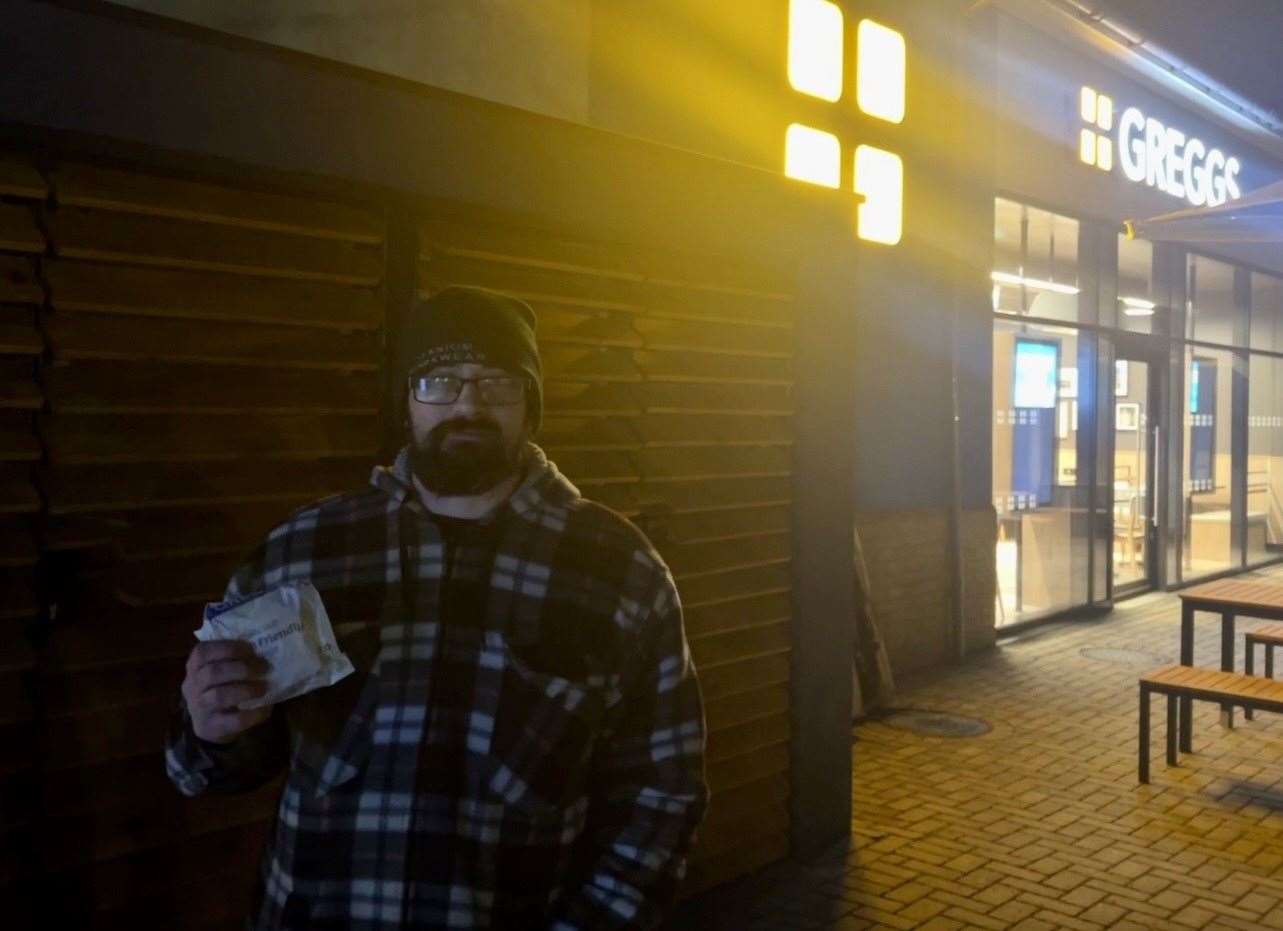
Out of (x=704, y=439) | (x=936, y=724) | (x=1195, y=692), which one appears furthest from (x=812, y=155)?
(x=1195, y=692)

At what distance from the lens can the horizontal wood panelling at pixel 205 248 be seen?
2.91 meters

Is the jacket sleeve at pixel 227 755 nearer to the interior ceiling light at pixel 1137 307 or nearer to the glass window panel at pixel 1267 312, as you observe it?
the interior ceiling light at pixel 1137 307

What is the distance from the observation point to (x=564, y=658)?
216 centimetres

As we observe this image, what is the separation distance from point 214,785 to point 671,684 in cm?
81

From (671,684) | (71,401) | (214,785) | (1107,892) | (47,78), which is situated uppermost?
(47,78)

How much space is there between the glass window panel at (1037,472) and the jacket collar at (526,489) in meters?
8.25

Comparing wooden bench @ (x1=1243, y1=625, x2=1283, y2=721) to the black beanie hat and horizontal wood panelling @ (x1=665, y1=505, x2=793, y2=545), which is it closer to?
horizontal wood panelling @ (x1=665, y1=505, x2=793, y2=545)

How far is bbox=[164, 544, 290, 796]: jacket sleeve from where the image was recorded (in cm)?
211

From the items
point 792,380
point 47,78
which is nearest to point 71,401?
point 47,78

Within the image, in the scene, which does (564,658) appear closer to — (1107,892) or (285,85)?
(285,85)

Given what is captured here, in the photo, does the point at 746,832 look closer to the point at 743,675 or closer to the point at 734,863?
the point at 734,863

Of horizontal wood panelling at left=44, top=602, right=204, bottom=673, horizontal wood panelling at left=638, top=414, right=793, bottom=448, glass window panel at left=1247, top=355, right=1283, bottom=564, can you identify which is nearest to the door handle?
glass window panel at left=1247, top=355, right=1283, bottom=564

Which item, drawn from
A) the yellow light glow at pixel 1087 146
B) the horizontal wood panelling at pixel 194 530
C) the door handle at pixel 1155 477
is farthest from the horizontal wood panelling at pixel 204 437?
the door handle at pixel 1155 477

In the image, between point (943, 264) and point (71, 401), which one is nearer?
point (71, 401)
